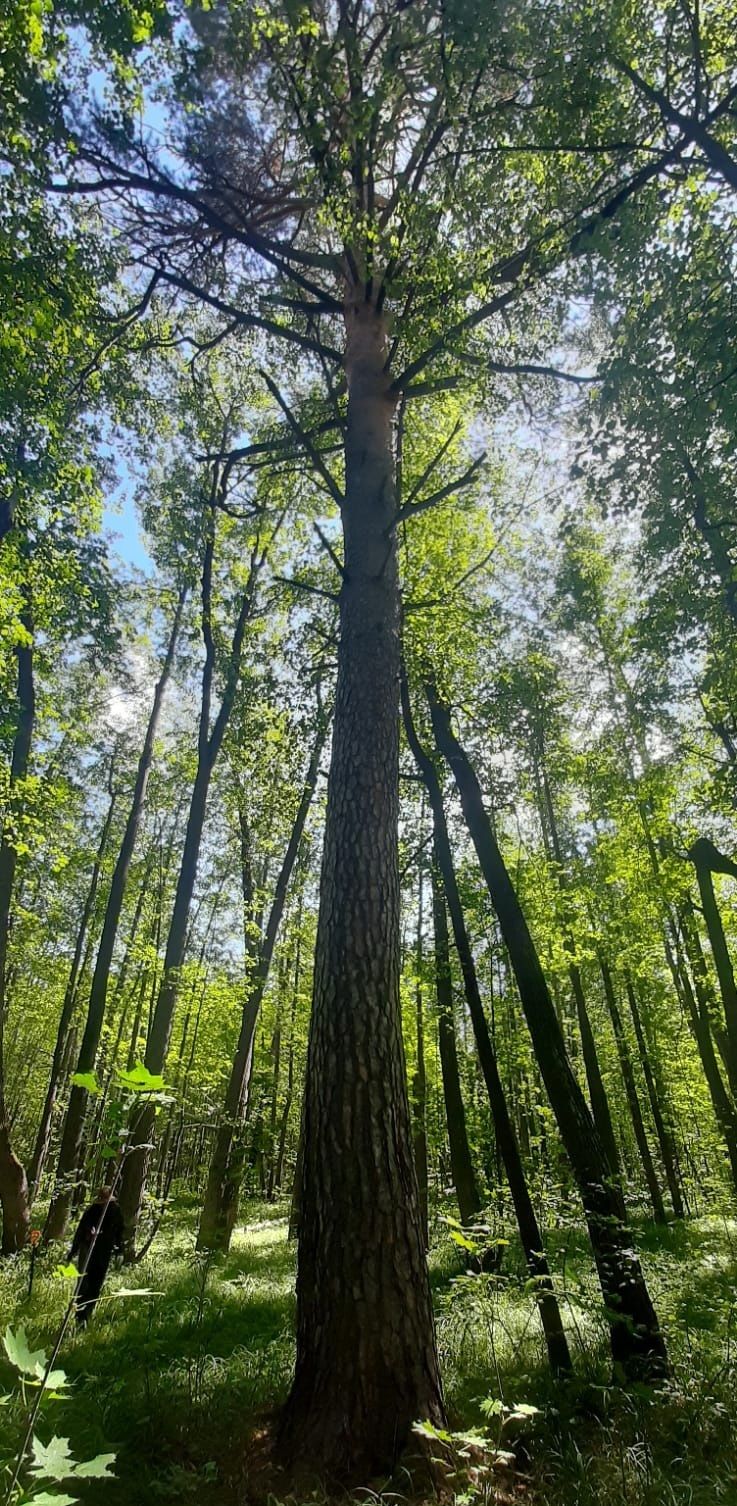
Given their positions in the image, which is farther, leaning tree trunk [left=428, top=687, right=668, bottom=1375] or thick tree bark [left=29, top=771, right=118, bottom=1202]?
thick tree bark [left=29, top=771, right=118, bottom=1202]

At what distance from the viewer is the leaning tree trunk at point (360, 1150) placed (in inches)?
101

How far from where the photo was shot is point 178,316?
7.23 meters

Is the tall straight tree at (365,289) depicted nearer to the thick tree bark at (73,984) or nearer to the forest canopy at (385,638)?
the forest canopy at (385,638)

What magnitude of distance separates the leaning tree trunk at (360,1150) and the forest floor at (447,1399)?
0.21m

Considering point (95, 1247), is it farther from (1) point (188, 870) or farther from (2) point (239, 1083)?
(2) point (239, 1083)

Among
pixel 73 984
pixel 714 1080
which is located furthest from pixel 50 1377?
pixel 73 984

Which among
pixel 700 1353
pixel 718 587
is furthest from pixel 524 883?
pixel 700 1353

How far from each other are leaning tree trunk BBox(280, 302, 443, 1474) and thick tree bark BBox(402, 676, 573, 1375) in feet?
3.38

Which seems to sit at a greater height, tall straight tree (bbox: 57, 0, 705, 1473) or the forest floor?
tall straight tree (bbox: 57, 0, 705, 1473)

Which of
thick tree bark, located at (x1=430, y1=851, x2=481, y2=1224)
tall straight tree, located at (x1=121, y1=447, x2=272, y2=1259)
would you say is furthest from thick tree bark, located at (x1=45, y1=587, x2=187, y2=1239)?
thick tree bark, located at (x1=430, y1=851, x2=481, y2=1224)

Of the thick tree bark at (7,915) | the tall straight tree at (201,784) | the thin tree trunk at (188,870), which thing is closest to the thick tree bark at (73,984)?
the tall straight tree at (201,784)

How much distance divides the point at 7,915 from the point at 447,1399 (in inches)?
289

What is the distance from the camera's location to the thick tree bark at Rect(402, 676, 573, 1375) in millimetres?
4383

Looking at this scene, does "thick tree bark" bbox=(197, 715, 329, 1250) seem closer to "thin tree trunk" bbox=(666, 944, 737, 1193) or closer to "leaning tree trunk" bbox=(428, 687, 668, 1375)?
"leaning tree trunk" bbox=(428, 687, 668, 1375)
